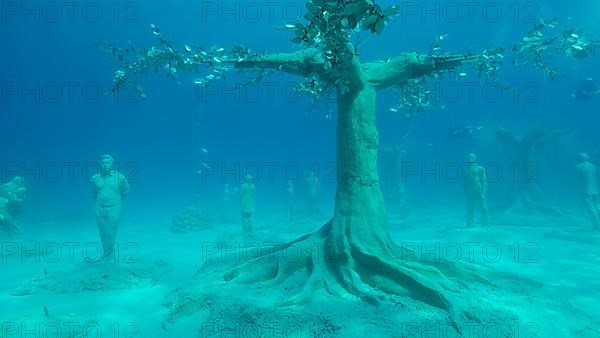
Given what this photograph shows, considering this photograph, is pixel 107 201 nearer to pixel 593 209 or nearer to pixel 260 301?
pixel 260 301

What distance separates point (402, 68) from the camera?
763 centimetres

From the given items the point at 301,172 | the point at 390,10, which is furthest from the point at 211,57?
the point at 301,172

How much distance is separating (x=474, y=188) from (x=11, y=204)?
19267mm

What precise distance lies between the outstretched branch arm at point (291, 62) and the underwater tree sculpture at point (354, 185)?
0.06 ft

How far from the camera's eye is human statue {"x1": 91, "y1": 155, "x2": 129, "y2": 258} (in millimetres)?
11070

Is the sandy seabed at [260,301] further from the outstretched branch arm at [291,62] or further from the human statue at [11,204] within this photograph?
the outstretched branch arm at [291,62]

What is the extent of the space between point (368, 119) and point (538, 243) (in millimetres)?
9147

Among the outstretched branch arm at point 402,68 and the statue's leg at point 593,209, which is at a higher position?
the outstretched branch arm at point 402,68

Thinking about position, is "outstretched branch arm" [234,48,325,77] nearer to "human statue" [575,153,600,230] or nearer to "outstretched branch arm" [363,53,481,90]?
"outstretched branch arm" [363,53,481,90]

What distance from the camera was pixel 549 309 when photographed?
6.09 m

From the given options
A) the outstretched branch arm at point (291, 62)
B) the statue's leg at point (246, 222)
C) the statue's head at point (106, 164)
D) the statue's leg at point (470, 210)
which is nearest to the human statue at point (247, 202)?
the statue's leg at point (246, 222)

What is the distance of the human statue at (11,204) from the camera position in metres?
16.3

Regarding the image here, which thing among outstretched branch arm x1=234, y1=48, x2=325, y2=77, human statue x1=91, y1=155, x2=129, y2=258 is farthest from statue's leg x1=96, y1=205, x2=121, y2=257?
outstretched branch arm x1=234, y1=48, x2=325, y2=77

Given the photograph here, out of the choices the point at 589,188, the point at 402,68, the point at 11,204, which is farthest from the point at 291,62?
the point at 11,204
